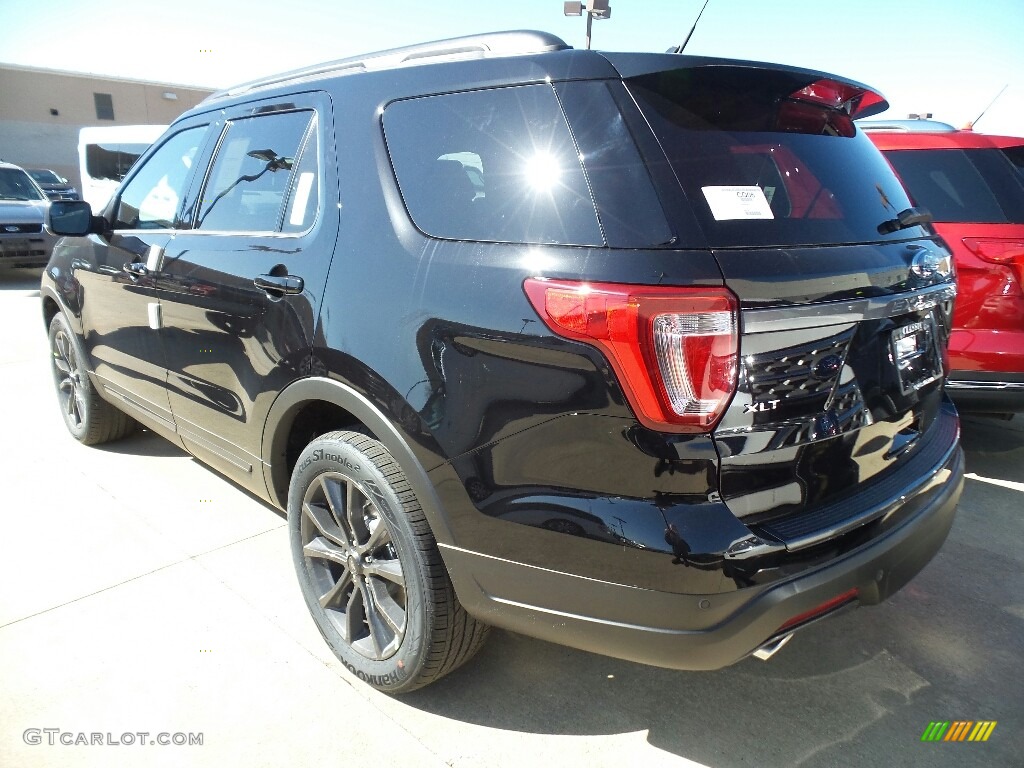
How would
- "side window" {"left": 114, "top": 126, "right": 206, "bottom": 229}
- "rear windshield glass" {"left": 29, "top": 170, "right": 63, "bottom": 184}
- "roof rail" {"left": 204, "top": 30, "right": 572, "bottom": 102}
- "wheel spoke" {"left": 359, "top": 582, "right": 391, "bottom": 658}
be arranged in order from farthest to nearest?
1. "rear windshield glass" {"left": 29, "top": 170, "right": 63, "bottom": 184}
2. "side window" {"left": 114, "top": 126, "right": 206, "bottom": 229}
3. "wheel spoke" {"left": 359, "top": 582, "right": 391, "bottom": 658}
4. "roof rail" {"left": 204, "top": 30, "right": 572, "bottom": 102}

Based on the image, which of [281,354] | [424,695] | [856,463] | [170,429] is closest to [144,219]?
[170,429]

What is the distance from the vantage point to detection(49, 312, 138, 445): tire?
4.16 metres

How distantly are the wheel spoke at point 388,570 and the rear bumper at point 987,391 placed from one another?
2.98 meters

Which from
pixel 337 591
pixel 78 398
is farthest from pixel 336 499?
pixel 78 398

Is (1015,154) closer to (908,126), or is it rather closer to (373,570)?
(908,126)

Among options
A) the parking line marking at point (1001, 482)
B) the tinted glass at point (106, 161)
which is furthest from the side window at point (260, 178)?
the tinted glass at point (106, 161)

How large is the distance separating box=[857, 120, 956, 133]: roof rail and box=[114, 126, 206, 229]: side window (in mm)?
3581

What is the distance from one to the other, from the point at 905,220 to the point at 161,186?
3.08 m

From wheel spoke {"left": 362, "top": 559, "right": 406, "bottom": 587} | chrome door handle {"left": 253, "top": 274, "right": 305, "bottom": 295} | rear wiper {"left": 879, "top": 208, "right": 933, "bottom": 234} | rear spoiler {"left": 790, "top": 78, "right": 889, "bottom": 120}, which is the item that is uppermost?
rear spoiler {"left": 790, "top": 78, "right": 889, "bottom": 120}

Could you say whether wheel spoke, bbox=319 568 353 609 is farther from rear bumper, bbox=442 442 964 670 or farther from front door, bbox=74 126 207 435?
front door, bbox=74 126 207 435

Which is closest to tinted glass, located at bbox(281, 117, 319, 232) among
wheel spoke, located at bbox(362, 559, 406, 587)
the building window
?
wheel spoke, located at bbox(362, 559, 406, 587)

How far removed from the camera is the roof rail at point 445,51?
6.16 feet

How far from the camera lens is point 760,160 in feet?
6.06

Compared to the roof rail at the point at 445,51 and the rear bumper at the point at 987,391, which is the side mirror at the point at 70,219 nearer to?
the roof rail at the point at 445,51
